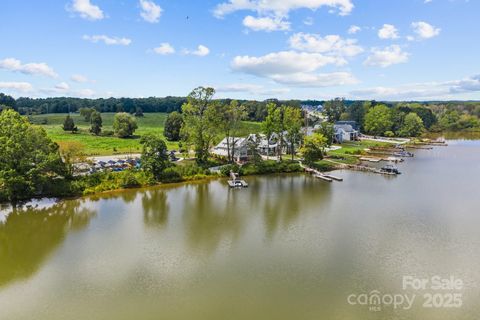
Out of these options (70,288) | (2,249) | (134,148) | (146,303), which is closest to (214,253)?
(146,303)

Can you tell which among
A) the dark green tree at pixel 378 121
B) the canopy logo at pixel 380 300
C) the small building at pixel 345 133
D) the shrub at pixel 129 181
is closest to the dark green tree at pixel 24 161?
the shrub at pixel 129 181

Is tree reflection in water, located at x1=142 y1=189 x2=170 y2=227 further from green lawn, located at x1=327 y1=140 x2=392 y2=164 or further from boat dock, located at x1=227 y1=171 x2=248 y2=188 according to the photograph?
green lawn, located at x1=327 y1=140 x2=392 y2=164

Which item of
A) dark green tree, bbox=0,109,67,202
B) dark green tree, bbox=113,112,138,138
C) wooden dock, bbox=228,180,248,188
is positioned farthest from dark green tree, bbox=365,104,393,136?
dark green tree, bbox=0,109,67,202

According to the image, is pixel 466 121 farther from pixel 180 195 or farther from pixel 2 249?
pixel 2 249

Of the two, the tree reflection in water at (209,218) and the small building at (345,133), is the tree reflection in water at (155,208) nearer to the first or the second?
the tree reflection in water at (209,218)

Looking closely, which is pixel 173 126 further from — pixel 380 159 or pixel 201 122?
pixel 380 159

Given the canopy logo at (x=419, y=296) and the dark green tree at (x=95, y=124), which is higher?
the dark green tree at (x=95, y=124)
